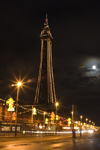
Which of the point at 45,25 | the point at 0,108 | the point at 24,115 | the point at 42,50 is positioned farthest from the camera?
the point at 45,25

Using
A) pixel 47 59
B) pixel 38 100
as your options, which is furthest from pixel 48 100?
pixel 47 59

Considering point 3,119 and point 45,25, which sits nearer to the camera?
point 3,119

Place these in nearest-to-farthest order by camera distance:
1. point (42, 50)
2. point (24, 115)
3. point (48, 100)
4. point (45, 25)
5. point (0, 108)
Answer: point (0, 108) < point (24, 115) < point (48, 100) < point (42, 50) < point (45, 25)

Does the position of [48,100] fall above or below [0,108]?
above

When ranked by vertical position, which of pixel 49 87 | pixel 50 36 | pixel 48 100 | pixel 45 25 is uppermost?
pixel 45 25

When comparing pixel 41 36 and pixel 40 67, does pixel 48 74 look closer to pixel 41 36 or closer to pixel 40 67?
pixel 40 67

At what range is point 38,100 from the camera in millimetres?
165375

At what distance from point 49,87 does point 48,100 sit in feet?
34.6

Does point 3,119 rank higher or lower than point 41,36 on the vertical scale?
lower

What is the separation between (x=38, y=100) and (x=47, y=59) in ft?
112

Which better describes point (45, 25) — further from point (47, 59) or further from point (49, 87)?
point (49, 87)

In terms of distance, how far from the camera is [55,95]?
175 m

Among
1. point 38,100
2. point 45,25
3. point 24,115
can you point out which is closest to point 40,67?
point 38,100

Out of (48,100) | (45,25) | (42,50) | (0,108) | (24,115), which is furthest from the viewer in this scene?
(45,25)
